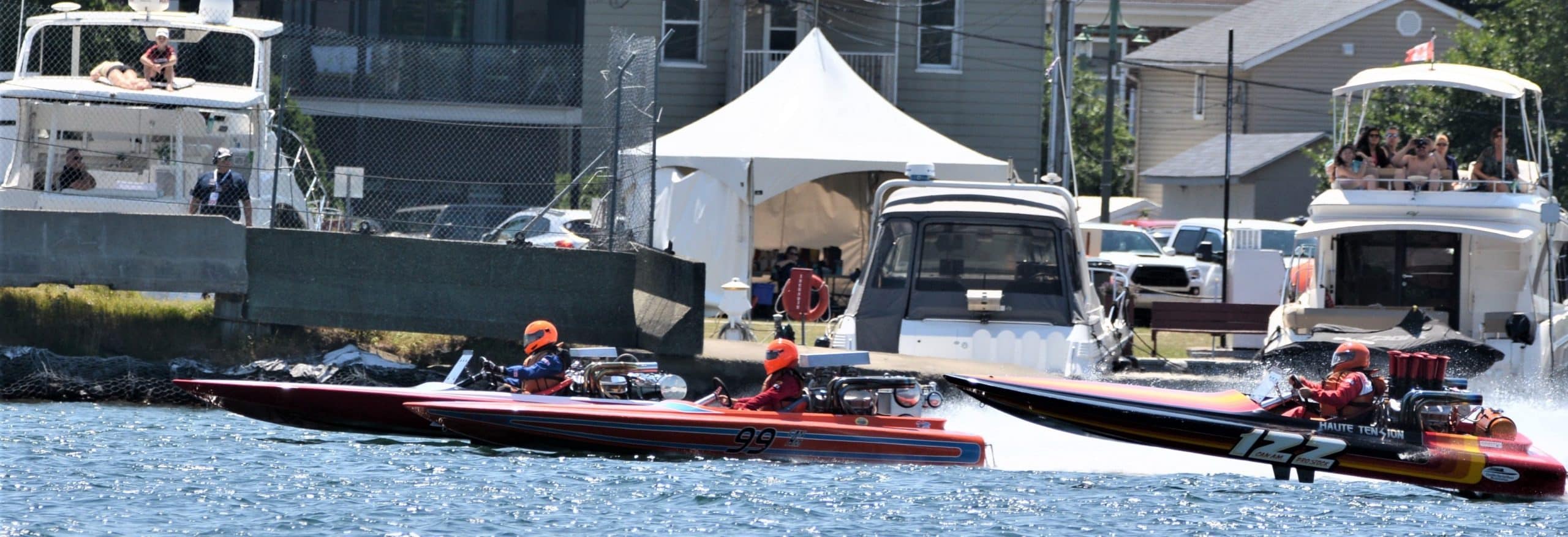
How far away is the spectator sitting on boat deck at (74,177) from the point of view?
18109 millimetres

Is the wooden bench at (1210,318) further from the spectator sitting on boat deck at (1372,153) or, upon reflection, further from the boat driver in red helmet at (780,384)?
the boat driver in red helmet at (780,384)

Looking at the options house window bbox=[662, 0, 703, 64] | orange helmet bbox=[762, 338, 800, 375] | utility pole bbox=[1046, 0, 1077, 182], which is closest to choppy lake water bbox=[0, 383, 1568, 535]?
orange helmet bbox=[762, 338, 800, 375]

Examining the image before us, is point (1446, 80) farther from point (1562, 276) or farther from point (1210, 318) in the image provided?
point (1210, 318)

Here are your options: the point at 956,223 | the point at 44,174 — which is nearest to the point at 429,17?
the point at 44,174

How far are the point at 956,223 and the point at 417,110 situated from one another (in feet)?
46.7

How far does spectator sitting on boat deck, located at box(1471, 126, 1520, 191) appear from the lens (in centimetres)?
1936

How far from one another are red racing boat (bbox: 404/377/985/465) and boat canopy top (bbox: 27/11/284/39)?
Answer: 26.1ft

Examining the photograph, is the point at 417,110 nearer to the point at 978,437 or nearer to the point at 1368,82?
the point at 1368,82

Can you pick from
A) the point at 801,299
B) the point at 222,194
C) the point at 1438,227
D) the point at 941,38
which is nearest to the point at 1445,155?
the point at 1438,227

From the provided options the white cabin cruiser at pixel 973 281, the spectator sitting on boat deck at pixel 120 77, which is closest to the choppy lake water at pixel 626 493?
the white cabin cruiser at pixel 973 281

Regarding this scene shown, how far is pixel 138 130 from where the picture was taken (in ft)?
62.2

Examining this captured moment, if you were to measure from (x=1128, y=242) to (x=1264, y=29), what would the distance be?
20.6m

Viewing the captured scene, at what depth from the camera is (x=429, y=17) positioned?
32062 mm

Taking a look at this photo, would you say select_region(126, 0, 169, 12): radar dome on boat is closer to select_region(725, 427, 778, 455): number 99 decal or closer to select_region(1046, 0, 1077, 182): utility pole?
select_region(725, 427, 778, 455): number 99 decal
